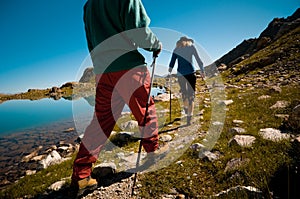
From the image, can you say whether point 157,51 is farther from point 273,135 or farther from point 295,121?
point 295,121

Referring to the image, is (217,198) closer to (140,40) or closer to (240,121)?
(140,40)

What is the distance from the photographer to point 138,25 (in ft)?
10.9

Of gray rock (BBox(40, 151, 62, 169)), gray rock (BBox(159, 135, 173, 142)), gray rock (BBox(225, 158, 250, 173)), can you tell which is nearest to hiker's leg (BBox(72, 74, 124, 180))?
gray rock (BBox(225, 158, 250, 173))

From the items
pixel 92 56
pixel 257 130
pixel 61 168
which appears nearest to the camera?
pixel 92 56

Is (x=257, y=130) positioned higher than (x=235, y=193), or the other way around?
(x=257, y=130)

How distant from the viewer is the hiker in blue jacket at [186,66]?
27.0ft

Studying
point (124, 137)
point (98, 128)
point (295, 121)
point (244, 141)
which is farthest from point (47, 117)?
point (295, 121)

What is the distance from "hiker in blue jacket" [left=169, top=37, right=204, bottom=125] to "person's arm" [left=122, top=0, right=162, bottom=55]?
4893 millimetres

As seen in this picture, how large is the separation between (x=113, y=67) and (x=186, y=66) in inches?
214

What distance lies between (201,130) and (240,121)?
1346 mm

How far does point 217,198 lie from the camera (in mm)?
2605

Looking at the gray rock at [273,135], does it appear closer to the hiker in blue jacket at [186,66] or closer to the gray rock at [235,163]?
the gray rock at [235,163]

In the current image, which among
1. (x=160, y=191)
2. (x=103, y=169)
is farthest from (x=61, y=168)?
(x=160, y=191)

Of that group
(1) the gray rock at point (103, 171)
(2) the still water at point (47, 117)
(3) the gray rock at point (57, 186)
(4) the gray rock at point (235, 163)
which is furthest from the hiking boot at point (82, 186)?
(2) the still water at point (47, 117)
